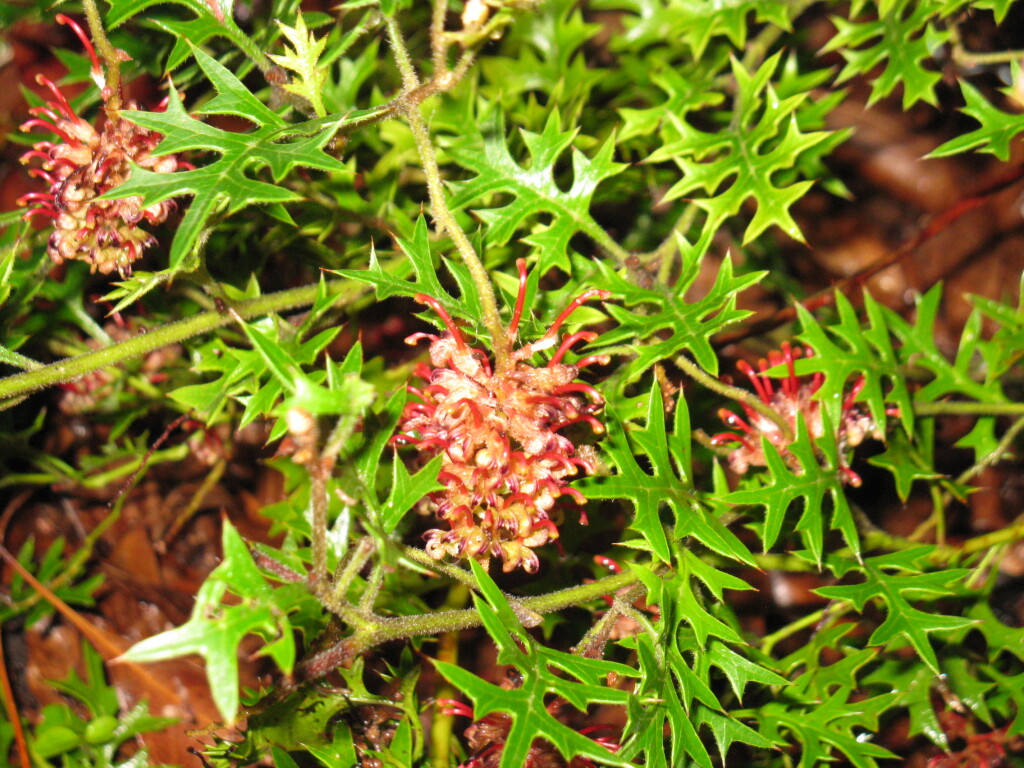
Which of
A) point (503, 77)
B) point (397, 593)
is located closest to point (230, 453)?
point (397, 593)

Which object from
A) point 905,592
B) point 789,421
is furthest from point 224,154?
point 905,592

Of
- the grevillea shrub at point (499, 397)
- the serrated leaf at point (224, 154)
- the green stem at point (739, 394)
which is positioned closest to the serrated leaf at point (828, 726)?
the grevillea shrub at point (499, 397)

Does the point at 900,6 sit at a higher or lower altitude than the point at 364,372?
A: higher

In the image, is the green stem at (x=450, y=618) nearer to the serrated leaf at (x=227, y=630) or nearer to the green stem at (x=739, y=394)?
the serrated leaf at (x=227, y=630)

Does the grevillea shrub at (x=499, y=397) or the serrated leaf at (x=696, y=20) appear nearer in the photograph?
the grevillea shrub at (x=499, y=397)

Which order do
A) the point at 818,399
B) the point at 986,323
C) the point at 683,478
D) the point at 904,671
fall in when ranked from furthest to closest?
1. the point at 986,323
2. the point at 904,671
3. the point at 818,399
4. the point at 683,478

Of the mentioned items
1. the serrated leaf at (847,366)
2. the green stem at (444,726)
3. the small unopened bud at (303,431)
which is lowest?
the green stem at (444,726)

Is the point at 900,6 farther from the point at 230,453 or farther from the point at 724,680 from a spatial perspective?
the point at 230,453

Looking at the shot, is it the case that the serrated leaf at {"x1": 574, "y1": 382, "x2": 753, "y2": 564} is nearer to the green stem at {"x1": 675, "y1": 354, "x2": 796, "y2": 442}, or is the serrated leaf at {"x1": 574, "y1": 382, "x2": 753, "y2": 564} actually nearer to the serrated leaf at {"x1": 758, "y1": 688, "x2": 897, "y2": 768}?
the green stem at {"x1": 675, "y1": 354, "x2": 796, "y2": 442}

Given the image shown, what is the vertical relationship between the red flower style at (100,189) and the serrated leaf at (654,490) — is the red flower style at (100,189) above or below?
above
